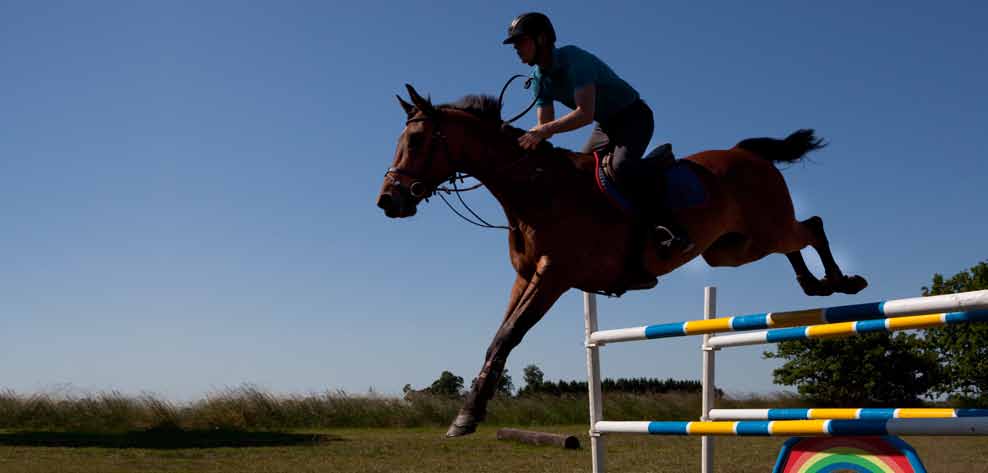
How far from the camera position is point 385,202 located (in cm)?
395

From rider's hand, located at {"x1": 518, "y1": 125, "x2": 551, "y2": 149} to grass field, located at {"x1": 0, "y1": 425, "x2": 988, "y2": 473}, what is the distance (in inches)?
237

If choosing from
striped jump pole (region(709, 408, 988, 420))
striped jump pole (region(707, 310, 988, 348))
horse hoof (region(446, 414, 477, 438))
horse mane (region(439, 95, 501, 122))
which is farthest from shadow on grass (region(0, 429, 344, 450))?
horse hoof (region(446, 414, 477, 438))

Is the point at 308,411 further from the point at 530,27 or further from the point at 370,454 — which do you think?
the point at 530,27

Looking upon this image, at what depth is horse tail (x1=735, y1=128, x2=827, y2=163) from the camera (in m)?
5.63

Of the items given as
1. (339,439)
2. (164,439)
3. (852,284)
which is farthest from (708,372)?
(164,439)

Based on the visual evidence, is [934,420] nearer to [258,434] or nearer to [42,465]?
[42,465]

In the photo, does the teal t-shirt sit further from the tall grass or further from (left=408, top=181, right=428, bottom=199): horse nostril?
the tall grass

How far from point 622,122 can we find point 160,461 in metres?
8.45

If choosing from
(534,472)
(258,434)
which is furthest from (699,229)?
(258,434)

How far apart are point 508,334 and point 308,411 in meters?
14.7

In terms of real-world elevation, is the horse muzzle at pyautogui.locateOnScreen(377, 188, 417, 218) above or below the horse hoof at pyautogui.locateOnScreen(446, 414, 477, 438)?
above

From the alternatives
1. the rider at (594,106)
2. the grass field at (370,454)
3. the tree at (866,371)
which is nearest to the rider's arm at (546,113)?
the rider at (594,106)

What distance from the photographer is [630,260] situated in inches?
171

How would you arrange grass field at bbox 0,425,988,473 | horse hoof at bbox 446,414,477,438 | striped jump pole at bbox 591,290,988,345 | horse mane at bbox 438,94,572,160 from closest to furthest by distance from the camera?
striped jump pole at bbox 591,290,988,345, horse hoof at bbox 446,414,477,438, horse mane at bbox 438,94,572,160, grass field at bbox 0,425,988,473
